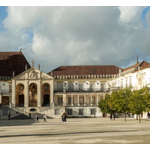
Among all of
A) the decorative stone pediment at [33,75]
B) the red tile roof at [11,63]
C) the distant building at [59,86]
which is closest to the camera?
the distant building at [59,86]

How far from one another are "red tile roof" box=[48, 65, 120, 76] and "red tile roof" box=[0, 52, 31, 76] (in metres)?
8.72

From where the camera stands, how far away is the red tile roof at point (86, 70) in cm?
8319

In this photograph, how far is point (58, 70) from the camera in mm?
84188

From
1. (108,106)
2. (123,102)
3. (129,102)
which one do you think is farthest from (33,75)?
(129,102)

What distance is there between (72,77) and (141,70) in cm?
2324

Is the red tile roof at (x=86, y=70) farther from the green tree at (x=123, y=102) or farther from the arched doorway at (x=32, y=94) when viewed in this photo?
the green tree at (x=123, y=102)

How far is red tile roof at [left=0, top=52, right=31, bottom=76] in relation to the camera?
82.5 m

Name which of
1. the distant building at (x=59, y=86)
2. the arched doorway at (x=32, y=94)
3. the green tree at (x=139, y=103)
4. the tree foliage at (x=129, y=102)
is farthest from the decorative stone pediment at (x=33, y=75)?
the green tree at (x=139, y=103)

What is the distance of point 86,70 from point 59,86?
887 centimetres

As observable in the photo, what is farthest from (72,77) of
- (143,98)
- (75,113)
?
(143,98)

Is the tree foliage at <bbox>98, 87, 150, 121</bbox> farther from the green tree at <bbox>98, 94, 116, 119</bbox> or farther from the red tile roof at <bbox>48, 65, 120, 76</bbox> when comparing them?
the red tile roof at <bbox>48, 65, 120, 76</bbox>

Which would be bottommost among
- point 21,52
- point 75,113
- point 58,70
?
point 75,113

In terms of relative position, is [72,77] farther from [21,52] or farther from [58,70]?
[21,52]
